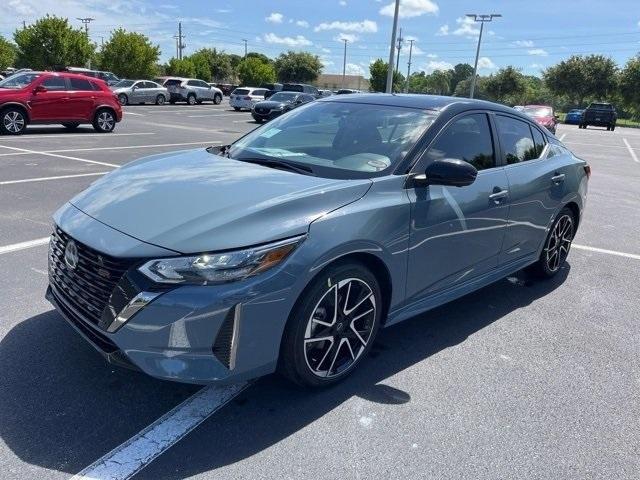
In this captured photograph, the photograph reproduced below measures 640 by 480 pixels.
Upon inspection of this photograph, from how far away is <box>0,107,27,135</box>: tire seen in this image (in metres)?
14.1

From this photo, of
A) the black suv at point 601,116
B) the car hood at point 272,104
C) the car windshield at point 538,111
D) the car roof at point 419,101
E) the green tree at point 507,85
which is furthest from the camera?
the green tree at point 507,85

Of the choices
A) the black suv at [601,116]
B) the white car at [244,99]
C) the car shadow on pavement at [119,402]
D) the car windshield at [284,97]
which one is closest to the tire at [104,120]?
the car windshield at [284,97]

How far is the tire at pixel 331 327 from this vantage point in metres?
2.83

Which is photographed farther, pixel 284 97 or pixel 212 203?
pixel 284 97

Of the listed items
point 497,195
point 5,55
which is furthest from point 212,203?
point 5,55

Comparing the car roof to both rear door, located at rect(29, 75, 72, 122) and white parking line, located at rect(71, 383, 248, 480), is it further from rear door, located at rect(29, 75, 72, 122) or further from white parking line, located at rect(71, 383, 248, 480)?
rear door, located at rect(29, 75, 72, 122)

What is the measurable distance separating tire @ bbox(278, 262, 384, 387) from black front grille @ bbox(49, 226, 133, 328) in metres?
0.87

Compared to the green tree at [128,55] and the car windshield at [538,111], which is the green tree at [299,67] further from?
the car windshield at [538,111]

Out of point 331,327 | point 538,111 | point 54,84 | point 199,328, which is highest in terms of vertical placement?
point 54,84

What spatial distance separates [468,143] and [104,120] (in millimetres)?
14681

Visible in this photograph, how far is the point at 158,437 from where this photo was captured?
2.65 m

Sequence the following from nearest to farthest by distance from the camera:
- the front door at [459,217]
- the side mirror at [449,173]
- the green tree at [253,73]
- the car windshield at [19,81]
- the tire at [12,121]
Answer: the side mirror at [449,173] < the front door at [459,217] < the tire at [12,121] < the car windshield at [19,81] < the green tree at [253,73]

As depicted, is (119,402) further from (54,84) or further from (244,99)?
(244,99)

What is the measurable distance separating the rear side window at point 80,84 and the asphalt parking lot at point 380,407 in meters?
12.3
